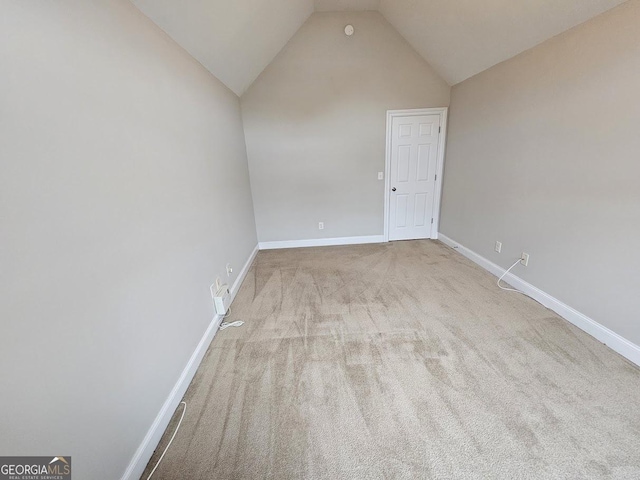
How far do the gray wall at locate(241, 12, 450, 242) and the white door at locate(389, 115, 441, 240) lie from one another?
0.64ft

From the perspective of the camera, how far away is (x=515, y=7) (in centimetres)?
214

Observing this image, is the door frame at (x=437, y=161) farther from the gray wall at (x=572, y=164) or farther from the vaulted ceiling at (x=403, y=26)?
the gray wall at (x=572, y=164)

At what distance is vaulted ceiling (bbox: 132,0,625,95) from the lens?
6.13ft

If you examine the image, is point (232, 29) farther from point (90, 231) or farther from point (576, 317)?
point (576, 317)

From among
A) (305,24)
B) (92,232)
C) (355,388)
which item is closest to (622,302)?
(355,388)

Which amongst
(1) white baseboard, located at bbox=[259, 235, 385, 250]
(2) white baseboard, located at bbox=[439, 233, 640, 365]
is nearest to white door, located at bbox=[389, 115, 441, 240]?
(1) white baseboard, located at bbox=[259, 235, 385, 250]

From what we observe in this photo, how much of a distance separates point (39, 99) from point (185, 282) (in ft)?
4.05

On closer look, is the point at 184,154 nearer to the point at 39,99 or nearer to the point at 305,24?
the point at 39,99

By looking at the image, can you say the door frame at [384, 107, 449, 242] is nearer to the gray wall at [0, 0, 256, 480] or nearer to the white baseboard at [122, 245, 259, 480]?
the gray wall at [0, 0, 256, 480]

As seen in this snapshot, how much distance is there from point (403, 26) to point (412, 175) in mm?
1882

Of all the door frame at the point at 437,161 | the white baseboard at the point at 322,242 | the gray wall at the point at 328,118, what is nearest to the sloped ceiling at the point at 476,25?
the gray wall at the point at 328,118

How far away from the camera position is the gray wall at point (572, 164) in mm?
1800

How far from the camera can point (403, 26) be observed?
3.36 m

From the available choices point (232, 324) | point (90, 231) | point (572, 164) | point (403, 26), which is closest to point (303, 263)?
point (232, 324)
